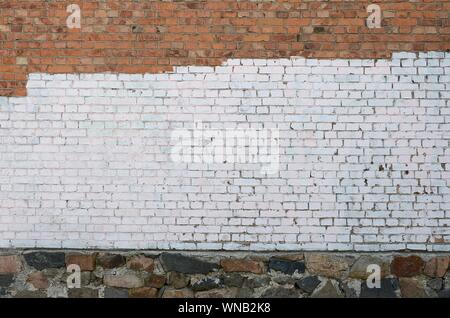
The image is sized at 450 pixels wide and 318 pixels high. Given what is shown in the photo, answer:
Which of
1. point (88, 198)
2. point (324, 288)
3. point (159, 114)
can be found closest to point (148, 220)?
point (88, 198)

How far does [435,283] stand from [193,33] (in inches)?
130

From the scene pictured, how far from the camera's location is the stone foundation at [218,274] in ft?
17.0

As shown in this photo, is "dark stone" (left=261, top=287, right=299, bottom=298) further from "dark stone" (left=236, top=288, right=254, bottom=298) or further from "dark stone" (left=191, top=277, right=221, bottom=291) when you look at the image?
"dark stone" (left=191, top=277, right=221, bottom=291)

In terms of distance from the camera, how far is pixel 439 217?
17.0 feet

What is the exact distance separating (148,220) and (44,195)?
1023 millimetres

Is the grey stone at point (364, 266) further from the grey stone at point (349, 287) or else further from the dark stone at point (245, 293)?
the dark stone at point (245, 293)

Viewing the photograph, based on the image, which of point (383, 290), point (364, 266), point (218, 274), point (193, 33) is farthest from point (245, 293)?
point (193, 33)

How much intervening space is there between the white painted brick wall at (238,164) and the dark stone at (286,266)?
132mm

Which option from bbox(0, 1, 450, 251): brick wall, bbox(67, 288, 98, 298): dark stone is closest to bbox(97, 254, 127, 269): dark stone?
bbox(0, 1, 450, 251): brick wall

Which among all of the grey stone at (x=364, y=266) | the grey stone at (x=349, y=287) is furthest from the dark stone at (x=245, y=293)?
the grey stone at (x=364, y=266)

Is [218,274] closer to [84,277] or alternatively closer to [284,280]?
[284,280]

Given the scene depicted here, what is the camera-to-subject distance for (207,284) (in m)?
5.24

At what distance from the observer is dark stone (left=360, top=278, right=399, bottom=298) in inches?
205

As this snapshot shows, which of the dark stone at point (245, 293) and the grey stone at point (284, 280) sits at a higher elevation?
the grey stone at point (284, 280)
